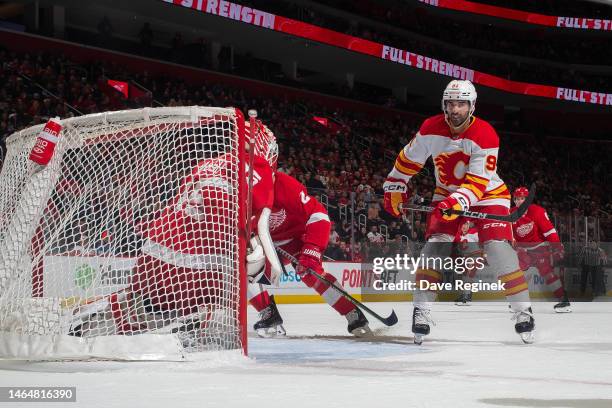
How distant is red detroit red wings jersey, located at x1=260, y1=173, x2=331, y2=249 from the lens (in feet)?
18.5

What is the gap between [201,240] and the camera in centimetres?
405

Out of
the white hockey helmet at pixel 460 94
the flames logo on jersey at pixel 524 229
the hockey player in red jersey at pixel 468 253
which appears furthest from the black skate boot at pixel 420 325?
the flames logo on jersey at pixel 524 229

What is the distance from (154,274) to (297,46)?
1896 cm

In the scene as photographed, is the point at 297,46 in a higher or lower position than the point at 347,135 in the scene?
higher

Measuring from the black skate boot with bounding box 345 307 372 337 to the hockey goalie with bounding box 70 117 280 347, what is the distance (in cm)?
173

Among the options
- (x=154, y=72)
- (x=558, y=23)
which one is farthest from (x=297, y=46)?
(x=558, y=23)

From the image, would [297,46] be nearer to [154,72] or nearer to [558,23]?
[154,72]

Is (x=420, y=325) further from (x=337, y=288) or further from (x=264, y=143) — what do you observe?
(x=264, y=143)

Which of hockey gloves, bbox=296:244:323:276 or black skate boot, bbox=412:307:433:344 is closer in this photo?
black skate boot, bbox=412:307:433:344

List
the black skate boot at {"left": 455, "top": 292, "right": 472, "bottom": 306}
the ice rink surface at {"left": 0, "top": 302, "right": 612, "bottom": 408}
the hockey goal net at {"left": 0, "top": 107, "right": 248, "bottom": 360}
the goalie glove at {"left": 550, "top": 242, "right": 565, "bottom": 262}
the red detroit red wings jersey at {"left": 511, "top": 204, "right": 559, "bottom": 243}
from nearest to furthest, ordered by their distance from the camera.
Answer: the ice rink surface at {"left": 0, "top": 302, "right": 612, "bottom": 408}, the hockey goal net at {"left": 0, "top": 107, "right": 248, "bottom": 360}, the red detroit red wings jersey at {"left": 511, "top": 204, "right": 559, "bottom": 243}, the black skate boot at {"left": 455, "top": 292, "right": 472, "bottom": 306}, the goalie glove at {"left": 550, "top": 242, "right": 565, "bottom": 262}

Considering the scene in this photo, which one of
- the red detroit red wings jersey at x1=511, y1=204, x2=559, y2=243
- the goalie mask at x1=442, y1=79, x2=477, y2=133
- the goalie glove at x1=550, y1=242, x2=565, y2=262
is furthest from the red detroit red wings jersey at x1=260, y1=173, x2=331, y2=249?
the goalie glove at x1=550, y1=242, x2=565, y2=262

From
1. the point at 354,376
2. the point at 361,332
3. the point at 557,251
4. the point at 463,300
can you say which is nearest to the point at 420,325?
the point at 361,332

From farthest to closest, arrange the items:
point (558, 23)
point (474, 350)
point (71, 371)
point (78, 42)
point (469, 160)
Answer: point (558, 23) → point (78, 42) → point (469, 160) → point (474, 350) → point (71, 371)

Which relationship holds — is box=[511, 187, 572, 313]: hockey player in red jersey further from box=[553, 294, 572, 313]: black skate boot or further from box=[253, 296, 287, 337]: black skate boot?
box=[253, 296, 287, 337]: black skate boot
